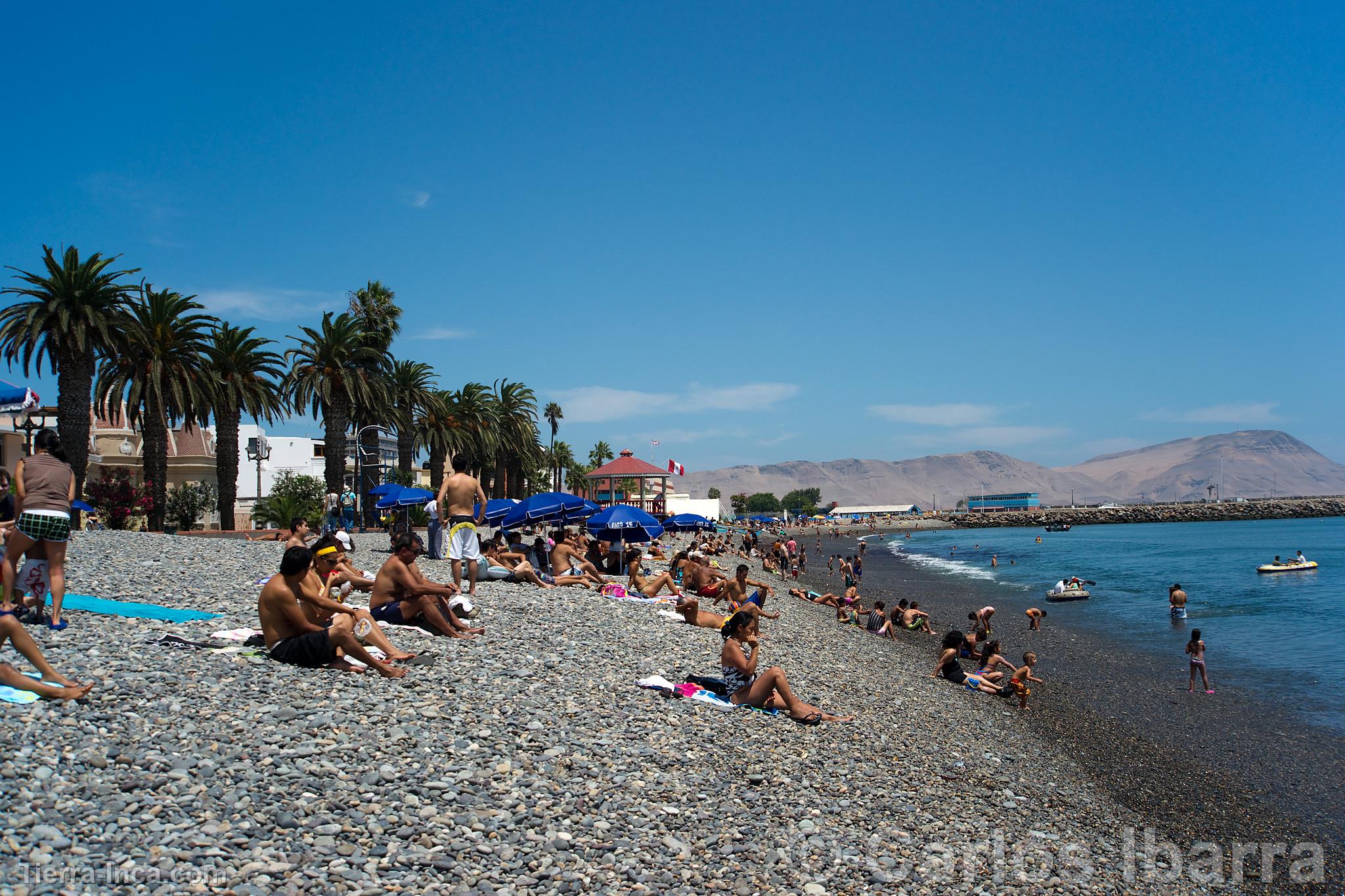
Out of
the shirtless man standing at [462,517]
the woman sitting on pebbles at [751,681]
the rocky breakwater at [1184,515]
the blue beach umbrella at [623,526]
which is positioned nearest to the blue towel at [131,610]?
the shirtless man standing at [462,517]

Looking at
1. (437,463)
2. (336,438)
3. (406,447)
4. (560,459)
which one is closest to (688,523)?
(336,438)

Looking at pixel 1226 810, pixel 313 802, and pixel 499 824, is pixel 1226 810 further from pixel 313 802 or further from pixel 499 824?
pixel 313 802

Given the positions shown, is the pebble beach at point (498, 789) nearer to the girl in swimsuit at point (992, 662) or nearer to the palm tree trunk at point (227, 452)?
the girl in swimsuit at point (992, 662)

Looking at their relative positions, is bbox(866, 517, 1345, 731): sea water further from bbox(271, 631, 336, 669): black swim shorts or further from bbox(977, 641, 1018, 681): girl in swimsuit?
bbox(271, 631, 336, 669): black swim shorts

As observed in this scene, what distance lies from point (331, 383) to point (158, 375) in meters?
7.73

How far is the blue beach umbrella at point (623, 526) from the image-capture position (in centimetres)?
1944

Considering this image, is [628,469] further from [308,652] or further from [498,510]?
[308,652]

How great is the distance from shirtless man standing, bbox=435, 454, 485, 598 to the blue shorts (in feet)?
6.40

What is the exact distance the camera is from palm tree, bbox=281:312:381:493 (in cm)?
3177

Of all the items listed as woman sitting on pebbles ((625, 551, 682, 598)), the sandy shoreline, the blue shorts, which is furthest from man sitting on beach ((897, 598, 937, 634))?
the blue shorts

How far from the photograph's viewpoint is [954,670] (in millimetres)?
12852

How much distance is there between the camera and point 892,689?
11562 millimetres

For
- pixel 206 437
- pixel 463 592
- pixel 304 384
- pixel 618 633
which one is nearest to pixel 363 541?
pixel 304 384

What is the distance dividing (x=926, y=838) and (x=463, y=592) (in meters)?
7.83
